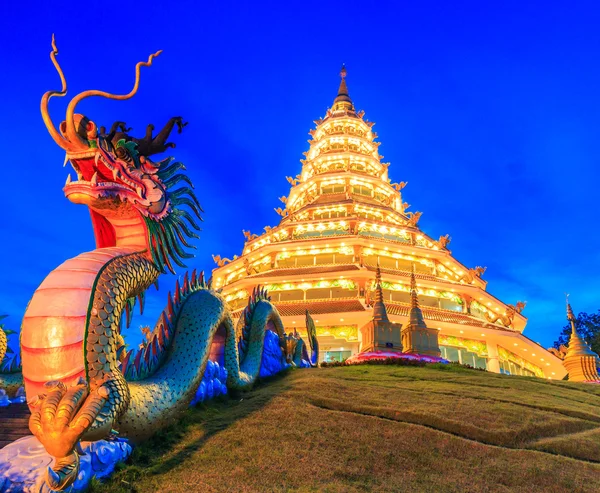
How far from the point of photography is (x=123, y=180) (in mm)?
6684

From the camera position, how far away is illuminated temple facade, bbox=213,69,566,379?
86.0ft

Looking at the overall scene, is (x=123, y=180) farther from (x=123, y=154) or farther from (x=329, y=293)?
(x=329, y=293)

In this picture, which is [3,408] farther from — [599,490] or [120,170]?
[599,490]

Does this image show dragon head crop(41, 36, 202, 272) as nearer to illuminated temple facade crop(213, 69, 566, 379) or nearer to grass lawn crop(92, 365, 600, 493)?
grass lawn crop(92, 365, 600, 493)

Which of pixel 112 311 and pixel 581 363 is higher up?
pixel 112 311

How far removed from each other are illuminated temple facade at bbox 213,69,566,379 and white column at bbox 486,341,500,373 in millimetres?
58

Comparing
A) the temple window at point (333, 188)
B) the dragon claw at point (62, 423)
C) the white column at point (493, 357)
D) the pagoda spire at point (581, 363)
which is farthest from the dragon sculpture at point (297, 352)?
the temple window at point (333, 188)

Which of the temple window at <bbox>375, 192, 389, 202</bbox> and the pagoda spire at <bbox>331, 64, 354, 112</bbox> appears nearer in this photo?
the temple window at <bbox>375, 192, 389, 202</bbox>

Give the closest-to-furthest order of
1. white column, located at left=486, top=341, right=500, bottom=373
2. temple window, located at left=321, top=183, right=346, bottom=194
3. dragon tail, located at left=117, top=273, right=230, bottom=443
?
dragon tail, located at left=117, top=273, right=230, bottom=443
white column, located at left=486, top=341, right=500, bottom=373
temple window, located at left=321, top=183, right=346, bottom=194

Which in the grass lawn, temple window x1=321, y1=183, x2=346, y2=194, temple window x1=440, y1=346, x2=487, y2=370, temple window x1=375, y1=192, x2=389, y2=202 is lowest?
the grass lawn

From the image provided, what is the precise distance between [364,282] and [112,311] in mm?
22893

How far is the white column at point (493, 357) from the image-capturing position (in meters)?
27.4

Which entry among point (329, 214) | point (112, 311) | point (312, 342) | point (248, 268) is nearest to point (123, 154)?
point (112, 311)

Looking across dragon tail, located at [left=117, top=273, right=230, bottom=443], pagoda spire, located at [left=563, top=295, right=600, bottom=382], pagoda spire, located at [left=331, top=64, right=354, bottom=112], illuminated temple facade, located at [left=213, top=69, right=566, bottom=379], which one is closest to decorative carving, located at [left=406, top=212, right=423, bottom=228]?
illuminated temple facade, located at [left=213, top=69, right=566, bottom=379]
